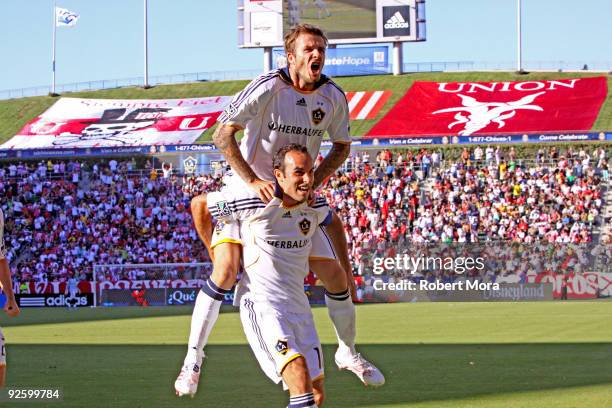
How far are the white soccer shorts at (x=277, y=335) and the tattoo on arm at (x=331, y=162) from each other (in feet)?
3.94

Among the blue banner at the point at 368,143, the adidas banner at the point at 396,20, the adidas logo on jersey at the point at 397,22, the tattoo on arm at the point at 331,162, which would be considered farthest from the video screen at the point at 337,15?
the tattoo on arm at the point at 331,162

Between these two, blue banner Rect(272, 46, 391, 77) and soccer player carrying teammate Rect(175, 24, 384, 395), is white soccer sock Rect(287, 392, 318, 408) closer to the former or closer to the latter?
soccer player carrying teammate Rect(175, 24, 384, 395)

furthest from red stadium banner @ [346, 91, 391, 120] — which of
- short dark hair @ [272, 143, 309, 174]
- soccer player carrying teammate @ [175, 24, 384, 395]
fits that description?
short dark hair @ [272, 143, 309, 174]

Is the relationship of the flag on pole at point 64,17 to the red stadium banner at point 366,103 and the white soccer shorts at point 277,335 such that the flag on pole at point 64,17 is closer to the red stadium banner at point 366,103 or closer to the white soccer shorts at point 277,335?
the red stadium banner at point 366,103

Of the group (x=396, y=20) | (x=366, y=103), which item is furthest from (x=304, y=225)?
(x=366, y=103)

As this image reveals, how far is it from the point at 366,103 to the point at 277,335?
54.9 m

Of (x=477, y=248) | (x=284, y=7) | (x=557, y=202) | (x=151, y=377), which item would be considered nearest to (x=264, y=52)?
(x=284, y=7)

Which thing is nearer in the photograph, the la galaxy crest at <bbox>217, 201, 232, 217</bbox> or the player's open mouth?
the player's open mouth

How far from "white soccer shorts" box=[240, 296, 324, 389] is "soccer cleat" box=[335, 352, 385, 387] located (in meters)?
0.91

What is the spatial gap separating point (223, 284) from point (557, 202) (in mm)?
31568

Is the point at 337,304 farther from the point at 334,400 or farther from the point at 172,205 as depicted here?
the point at 172,205

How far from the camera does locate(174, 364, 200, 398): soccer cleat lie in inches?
306

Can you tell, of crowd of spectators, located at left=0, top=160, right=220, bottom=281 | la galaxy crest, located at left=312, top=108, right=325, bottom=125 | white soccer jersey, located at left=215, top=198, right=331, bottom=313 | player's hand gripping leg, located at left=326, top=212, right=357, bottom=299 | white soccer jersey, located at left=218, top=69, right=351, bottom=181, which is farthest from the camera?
→ crowd of spectators, located at left=0, top=160, right=220, bottom=281

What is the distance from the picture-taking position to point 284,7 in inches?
2330
